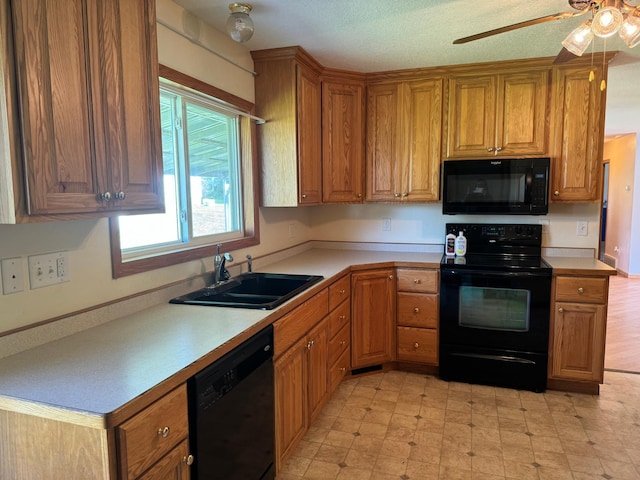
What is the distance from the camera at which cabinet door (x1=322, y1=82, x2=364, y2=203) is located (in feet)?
10.5

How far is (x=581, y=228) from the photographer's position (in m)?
3.30

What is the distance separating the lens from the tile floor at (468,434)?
83.0 inches

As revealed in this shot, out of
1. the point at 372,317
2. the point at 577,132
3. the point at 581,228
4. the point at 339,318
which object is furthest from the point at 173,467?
the point at 581,228

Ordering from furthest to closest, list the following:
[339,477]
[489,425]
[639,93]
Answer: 1. [639,93]
2. [489,425]
3. [339,477]

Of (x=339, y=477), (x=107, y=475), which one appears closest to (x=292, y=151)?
(x=339, y=477)

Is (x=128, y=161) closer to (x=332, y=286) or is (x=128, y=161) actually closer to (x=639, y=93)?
(x=332, y=286)

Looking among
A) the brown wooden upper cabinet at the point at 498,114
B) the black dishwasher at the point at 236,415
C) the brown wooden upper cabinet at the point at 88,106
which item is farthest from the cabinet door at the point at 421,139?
the brown wooden upper cabinet at the point at 88,106

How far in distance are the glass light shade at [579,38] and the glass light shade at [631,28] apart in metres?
0.11

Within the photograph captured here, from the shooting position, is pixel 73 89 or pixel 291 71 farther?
pixel 291 71

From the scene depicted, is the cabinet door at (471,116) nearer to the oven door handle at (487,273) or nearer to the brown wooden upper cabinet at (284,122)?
the oven door handle at (487,273)

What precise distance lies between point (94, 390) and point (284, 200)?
1.91 metres

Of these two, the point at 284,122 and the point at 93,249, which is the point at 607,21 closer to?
the point at 284,122

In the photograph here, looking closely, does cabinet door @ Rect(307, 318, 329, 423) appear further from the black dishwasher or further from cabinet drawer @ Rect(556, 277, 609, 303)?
cabinet drawer @ Rect(556, 277, 609, 303)

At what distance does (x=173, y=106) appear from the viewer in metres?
2.18
